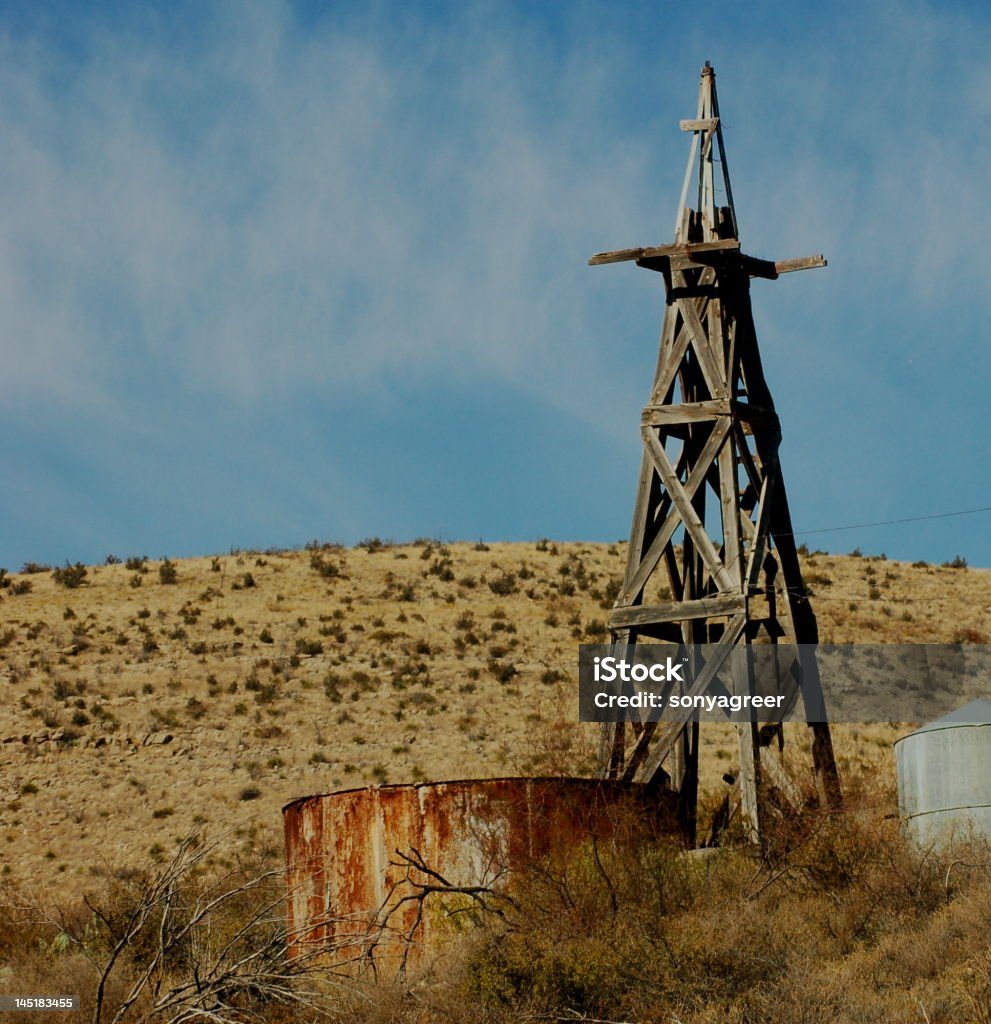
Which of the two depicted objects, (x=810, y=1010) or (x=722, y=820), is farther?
(x=722, y=820)

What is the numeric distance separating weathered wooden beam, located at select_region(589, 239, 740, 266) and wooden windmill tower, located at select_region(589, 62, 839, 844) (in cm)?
2

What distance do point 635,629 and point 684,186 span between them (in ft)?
18.0

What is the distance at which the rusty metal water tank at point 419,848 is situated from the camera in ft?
40.7

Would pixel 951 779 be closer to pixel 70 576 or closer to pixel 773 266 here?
pixel 773 266

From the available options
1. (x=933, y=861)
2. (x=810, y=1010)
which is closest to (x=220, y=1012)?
(x=810, y=1010)

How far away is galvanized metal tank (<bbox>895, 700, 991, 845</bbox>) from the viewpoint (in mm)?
13359

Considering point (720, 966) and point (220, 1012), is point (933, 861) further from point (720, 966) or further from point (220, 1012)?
point (220, 1012)

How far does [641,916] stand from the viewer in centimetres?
1166

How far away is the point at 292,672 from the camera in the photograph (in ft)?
108

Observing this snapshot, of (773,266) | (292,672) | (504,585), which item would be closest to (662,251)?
(773,266)

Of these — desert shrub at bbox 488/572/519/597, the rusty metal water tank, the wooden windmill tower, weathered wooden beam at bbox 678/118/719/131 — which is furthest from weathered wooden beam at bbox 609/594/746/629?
desert shrub at bbox 488/572/519/597

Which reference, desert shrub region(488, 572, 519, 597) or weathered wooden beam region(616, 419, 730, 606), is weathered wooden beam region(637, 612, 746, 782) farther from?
desert shrub region(488, 572, 519, 597)

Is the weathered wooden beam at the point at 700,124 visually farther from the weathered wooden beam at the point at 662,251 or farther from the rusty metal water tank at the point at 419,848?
the rusty metal water tank at the point at 419,848

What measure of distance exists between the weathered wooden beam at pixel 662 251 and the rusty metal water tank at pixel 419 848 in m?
6.34
